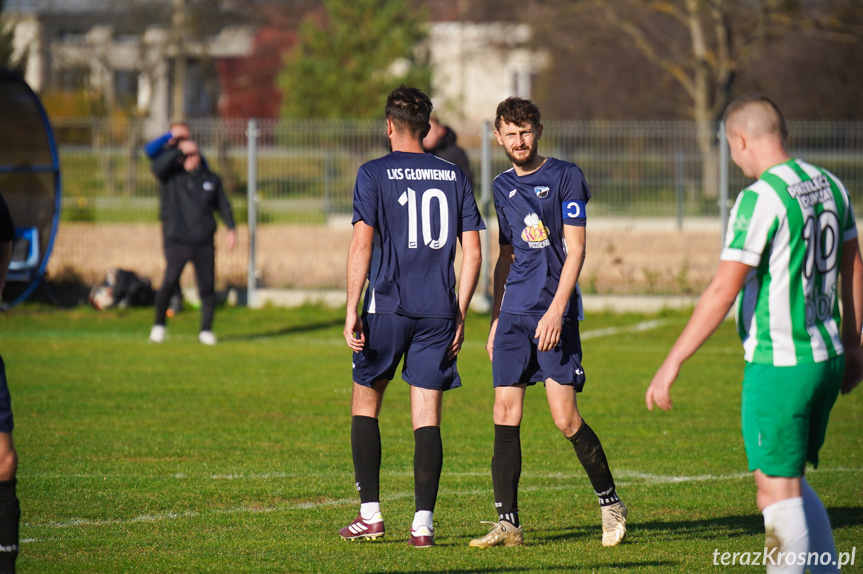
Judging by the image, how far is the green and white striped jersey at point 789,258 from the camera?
3.71 metres

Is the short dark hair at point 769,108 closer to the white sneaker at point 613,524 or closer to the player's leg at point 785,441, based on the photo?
the player's leg at point 785,441

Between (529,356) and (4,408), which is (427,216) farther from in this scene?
(4,408)

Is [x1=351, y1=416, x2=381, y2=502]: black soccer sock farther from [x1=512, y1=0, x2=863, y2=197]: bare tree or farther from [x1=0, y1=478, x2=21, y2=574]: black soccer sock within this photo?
[x1=512, y1=0, x2=863, y2=197]: bare tree

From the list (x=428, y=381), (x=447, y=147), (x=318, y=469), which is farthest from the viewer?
(x=447, y=147)

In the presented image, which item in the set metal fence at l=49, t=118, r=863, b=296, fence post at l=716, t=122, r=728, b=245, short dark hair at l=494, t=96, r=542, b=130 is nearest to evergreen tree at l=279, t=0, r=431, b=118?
metal fence at l=49, t=118, r=863, b=296

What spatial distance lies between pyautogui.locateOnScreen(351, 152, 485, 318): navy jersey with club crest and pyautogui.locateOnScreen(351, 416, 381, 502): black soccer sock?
573mm

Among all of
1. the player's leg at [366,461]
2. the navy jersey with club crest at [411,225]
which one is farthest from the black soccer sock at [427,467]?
the navy jersey with club crest at [411,225]

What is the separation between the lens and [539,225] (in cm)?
525

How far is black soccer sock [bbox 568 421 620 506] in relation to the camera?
525cm

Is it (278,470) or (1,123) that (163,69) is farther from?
(278,470)

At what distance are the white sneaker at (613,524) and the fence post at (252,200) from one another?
1046cm

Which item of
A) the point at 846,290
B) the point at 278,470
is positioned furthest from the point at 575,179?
the point at 278,470

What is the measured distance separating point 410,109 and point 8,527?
8.18 ft

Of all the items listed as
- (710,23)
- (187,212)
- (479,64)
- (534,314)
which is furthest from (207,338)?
(479,64)
